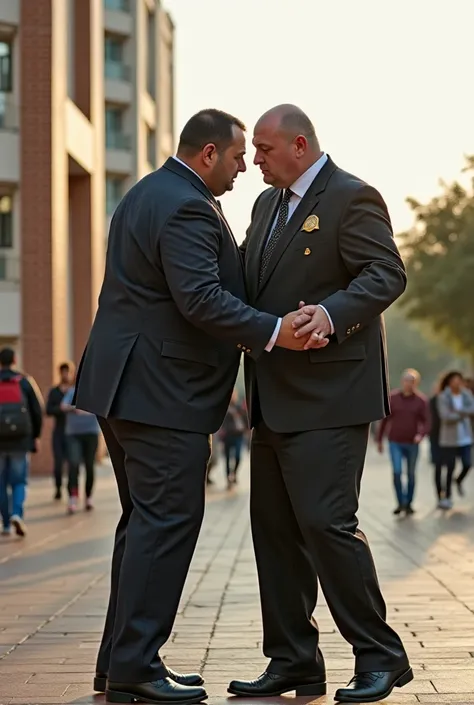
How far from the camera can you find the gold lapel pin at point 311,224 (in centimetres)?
589

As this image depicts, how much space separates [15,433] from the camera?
15.6 m

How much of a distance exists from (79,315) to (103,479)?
1008 cm

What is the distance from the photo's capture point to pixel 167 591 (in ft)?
18.9

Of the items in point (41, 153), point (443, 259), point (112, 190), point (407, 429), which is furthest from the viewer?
point (112, 190)

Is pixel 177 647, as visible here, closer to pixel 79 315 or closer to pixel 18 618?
pixel 18 618

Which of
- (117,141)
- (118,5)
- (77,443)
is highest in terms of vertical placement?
(118,5)

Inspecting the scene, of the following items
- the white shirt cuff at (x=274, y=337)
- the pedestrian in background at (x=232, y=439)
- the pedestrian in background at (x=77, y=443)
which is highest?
the white shirt cuff at (x=274, y=337)

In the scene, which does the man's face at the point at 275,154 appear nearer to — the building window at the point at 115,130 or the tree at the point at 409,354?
the building window at the point at 115,130

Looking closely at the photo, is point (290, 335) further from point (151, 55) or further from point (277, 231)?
point (151, 55)

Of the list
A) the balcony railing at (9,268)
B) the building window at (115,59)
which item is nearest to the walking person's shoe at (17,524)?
the balcony railing at (9,268)

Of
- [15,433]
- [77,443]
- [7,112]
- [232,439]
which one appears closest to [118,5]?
[7,112]

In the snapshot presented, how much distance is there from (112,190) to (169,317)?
50.3m

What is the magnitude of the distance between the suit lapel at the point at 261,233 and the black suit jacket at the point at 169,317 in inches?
5.3

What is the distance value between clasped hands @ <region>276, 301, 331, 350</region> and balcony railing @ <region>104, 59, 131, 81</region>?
50.0m
